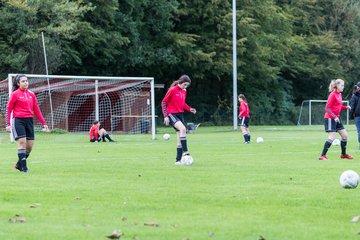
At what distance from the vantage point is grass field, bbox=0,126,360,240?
8977 millimetres

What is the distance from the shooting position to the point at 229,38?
191ft

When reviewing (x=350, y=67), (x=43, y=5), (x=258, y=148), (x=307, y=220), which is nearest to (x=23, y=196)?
(x=307, y=220)

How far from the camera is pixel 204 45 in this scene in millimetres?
57750

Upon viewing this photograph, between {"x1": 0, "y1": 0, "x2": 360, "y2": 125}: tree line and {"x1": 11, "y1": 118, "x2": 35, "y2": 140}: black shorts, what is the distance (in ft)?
91.4

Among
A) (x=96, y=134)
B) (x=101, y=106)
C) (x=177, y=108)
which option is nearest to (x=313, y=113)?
(x=101, y=106)

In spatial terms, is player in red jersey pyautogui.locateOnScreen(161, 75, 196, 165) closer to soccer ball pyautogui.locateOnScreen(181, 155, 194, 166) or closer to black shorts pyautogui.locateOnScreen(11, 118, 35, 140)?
soccer ball pyautogui.locateOnScreen(181, 155, 194, 166)

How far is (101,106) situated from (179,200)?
108 feet

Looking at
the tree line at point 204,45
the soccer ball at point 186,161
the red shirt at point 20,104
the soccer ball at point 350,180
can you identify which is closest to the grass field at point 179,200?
the soccer ball at point 350,180

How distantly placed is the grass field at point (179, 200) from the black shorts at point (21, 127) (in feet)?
2.45

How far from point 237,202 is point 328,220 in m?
1.80

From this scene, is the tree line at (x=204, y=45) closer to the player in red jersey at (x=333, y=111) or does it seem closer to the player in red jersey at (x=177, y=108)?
the player in red jersey at (x=177, y=108)

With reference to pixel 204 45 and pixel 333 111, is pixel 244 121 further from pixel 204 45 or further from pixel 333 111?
pixel 204 45

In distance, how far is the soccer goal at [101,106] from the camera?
39875 mm

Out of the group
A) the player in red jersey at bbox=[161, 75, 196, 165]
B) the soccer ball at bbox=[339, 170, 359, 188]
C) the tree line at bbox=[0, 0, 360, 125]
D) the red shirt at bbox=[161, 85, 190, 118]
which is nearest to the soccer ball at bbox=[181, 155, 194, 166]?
the player in red jersey at bbox=[161, 75, 196, 165]
